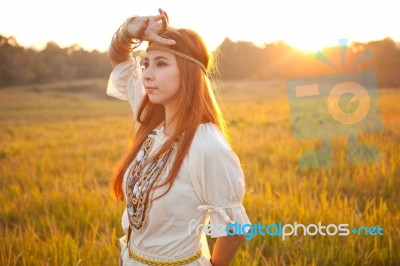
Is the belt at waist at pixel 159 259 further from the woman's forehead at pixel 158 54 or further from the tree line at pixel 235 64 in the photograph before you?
the tree line at pixel 235 64

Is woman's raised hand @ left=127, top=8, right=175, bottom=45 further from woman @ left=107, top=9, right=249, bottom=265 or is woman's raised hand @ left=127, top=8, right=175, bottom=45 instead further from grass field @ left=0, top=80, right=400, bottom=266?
grass field @ left=0, top=80, right=400, bottom=266

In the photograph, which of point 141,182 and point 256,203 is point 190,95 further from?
point 256,203

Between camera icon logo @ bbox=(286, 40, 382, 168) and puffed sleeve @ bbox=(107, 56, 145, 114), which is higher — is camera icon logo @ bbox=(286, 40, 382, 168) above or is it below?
below

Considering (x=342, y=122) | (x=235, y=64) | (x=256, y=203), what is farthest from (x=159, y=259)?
(x=235, y=64)

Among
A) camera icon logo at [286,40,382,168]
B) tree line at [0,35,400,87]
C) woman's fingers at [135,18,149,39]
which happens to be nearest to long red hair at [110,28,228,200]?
woman's fingers at [135,18,149,39]

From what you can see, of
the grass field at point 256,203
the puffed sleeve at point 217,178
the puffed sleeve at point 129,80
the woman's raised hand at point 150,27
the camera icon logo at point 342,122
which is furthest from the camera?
the camera icon logo at point 342,122

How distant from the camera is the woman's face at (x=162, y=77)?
145cm

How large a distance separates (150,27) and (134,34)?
0.13 meters

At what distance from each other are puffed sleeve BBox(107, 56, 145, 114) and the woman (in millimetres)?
312

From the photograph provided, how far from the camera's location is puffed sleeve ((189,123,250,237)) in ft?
4.20

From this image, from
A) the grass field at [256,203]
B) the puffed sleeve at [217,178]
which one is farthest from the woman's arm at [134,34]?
the grass field at [256,203]

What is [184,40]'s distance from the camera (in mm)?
1440

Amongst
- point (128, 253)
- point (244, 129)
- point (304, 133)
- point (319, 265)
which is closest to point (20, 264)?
point (128, 253)

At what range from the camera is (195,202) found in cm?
139
